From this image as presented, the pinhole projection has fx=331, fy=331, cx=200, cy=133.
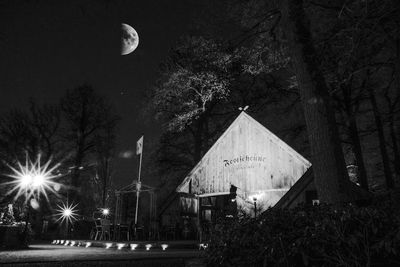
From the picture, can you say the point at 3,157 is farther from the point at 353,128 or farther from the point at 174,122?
the point at 353,128

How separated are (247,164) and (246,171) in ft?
1.10

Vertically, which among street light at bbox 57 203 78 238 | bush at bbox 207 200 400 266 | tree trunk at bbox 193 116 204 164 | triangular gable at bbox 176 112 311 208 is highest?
tree trunk at bbox 193 116 204 164

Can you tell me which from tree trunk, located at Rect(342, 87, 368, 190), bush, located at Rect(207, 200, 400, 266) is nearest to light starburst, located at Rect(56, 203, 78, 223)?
tree trunk, located at Rect(342, 87, 368, 190)

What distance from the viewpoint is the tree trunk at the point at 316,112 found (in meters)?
5.34

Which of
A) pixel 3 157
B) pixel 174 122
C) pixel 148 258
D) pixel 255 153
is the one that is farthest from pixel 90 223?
pixel 148 258

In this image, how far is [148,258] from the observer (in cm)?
830

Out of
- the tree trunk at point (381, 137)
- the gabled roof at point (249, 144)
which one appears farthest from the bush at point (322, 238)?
the tree trunk at point (381, 137)

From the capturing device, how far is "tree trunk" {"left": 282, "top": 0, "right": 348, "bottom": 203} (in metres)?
5.34

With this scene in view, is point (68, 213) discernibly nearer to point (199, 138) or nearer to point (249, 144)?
point (199, 138)

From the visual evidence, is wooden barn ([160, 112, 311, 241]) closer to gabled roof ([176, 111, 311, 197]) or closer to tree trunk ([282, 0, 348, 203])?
gabled roof ([176, 111, 311, 197])

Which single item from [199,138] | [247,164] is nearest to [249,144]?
[247,164]

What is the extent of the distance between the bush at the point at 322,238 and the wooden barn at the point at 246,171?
9.97 m

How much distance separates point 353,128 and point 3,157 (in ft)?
79.7

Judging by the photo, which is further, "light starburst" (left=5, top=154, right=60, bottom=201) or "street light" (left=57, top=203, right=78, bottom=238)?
"light starburst" (left=5, top=154, right=60, bottom=201)
